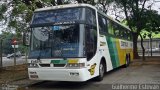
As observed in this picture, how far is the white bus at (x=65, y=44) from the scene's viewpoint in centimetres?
1223

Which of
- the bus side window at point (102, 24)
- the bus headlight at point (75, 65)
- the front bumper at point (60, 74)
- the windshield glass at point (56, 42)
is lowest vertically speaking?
the front bumper at point (60, 74)

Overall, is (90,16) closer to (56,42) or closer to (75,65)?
(56,42)

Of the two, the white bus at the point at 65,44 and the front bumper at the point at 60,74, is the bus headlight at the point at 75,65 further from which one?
the front bumper at the point at 60,74

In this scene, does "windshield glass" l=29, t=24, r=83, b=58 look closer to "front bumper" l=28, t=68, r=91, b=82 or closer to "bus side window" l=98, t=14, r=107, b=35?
"front bumper" l=28, t=68, r=91, b=82

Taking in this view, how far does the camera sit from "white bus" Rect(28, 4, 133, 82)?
481 inches

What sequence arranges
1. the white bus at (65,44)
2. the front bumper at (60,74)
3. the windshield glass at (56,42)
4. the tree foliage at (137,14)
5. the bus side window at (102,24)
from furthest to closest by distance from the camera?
the tree foliage at (137,14)
the bus side window at (102,24)
the windshield glass at (56,42)
the white bus at (65,44)
the front bumper at (60,74)

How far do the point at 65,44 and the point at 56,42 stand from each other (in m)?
0.43

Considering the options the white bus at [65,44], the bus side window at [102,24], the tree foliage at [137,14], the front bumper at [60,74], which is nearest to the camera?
the front bumper at [60,74]

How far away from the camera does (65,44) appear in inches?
491

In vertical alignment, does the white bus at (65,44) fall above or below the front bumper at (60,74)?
above

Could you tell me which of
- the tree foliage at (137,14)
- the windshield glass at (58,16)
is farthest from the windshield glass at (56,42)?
the tree foliage at (137,14)

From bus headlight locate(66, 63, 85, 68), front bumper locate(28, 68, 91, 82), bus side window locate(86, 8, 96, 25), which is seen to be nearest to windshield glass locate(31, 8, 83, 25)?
bus side window locate(86, 8, 96, 25)

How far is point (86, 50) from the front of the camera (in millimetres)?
→ 12594

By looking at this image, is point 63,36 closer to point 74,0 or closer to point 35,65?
point 35,65
